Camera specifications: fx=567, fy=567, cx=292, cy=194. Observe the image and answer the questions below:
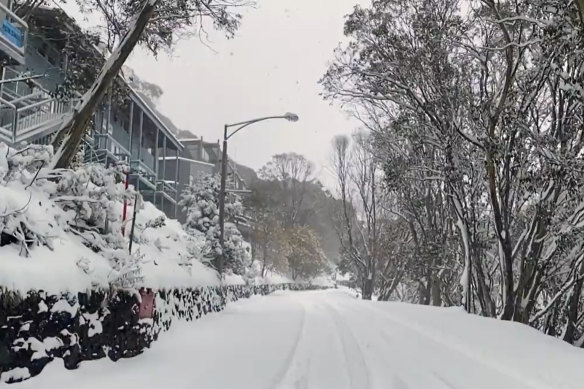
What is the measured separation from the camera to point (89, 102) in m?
10.7

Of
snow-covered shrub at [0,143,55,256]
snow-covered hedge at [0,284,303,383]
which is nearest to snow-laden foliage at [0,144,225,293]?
snow-covered shrub at [0,143,55,256]

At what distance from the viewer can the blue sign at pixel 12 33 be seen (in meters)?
9.86

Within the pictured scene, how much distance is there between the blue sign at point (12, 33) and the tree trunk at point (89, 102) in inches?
65.1

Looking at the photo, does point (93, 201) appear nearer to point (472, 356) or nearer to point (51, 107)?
point (472, 356)

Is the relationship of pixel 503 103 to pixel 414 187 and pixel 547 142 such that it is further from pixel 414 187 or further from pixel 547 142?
pixel 414 187

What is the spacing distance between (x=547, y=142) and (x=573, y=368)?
5.48m

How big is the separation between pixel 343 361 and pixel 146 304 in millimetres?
3337

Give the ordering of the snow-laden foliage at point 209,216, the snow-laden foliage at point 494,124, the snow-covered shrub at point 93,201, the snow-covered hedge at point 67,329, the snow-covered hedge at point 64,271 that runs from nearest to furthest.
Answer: the snow-covered hedge at point 67,329 → the snow-covered hedge at point 64,271 → the snow-covered shrub at point 93,201 → the snow-laden foliage at point 494,124 → the snow-laden foliage at point 209,216

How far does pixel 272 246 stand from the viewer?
5303 centimetres

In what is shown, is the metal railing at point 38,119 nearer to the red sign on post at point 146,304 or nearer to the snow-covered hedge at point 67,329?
the red sign on post at point 146,304

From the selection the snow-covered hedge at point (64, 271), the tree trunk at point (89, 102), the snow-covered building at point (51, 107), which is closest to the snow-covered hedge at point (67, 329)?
the snow-covered hedge at point (64, 271)

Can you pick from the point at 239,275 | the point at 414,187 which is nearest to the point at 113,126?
the point at 239,275

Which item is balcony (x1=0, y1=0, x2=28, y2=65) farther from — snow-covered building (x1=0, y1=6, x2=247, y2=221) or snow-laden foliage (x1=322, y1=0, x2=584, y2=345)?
snow-laden foliage (x1=322, y1=0, x2=584, y2=345)

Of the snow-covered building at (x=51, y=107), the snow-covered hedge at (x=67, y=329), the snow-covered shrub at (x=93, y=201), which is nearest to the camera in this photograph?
the snow-covered hedge at (x=67, y=329)
